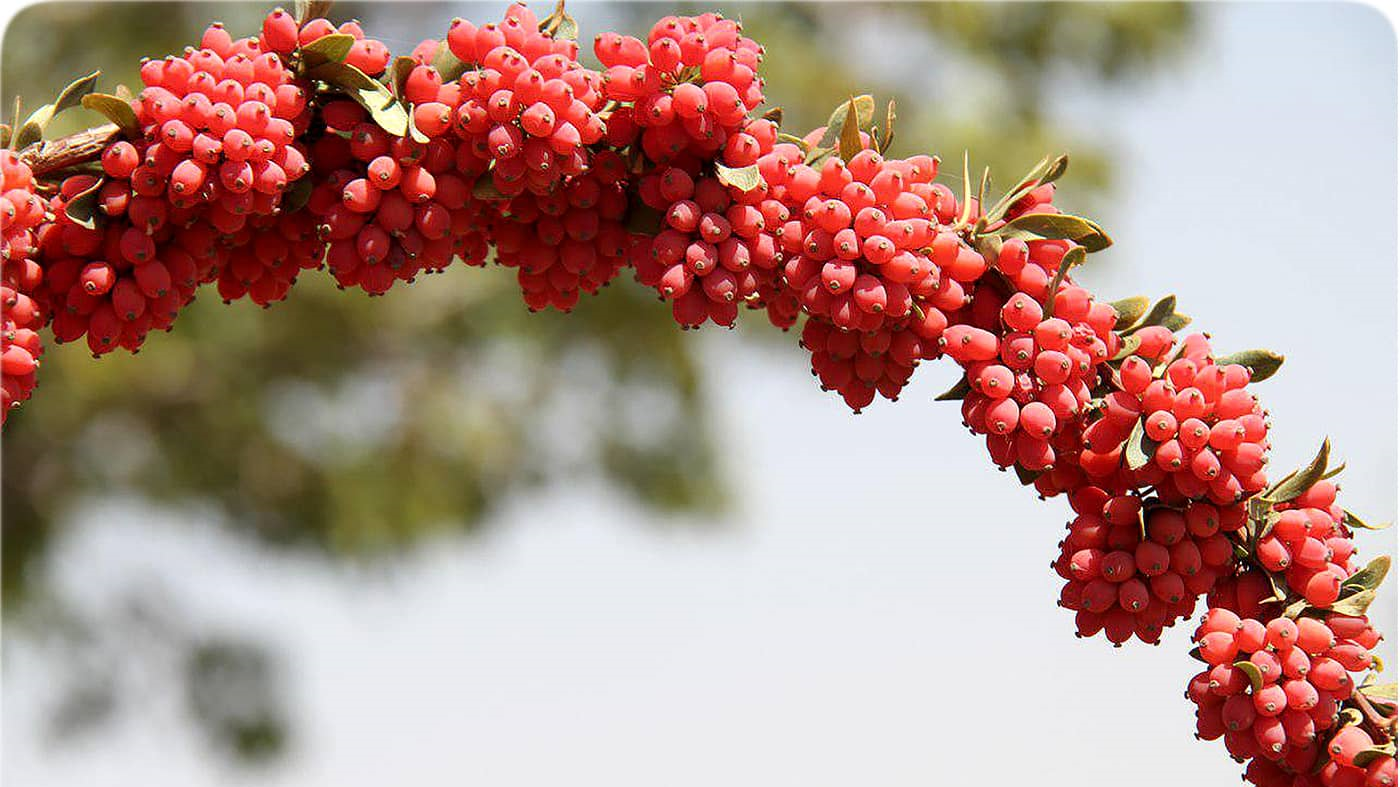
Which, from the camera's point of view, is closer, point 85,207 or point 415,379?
point 85,207

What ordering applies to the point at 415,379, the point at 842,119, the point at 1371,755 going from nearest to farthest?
the point at 1371,755, the point at 842,119, the point at 415,379

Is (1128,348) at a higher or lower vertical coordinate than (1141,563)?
higher

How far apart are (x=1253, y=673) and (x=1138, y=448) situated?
139mm

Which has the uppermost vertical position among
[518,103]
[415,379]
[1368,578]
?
[415,379]

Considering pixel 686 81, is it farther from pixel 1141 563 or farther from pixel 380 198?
pixel 1141 563

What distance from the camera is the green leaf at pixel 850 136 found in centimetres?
77

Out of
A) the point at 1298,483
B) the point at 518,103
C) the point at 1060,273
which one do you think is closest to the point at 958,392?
the point at 1060,273

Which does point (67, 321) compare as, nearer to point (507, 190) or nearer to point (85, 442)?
point (507, 190)

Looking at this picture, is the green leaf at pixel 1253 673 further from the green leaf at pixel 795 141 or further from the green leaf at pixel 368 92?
the green leaf at pixel 368 92

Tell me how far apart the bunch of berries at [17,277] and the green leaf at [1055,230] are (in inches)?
22.4

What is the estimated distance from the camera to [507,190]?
0.77 meters

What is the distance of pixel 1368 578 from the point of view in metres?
0.77

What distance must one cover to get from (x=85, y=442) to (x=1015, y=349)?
12.9ft

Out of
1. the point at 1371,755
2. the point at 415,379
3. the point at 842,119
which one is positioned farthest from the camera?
the point at 415,379
